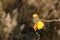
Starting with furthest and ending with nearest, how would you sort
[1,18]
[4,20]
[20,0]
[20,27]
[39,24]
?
[20,0], [20,27], [1,18], [4,20], [39,24]

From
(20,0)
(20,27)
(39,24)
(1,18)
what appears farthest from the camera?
(20,0)

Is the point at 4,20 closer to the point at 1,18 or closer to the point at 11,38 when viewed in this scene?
the point at 1,18

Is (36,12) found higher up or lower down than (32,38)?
higher up

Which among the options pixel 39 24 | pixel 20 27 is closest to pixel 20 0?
pixel 20 27

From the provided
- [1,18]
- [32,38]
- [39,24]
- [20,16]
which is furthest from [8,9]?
[39,24]

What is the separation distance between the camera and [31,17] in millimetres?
1881

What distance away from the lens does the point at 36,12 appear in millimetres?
1872

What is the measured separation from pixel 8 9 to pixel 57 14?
1.78 ft

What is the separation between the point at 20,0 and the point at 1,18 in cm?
44

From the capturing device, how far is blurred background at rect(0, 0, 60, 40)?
1724 millimetres

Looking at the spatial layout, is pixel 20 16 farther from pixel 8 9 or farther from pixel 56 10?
pixel 56 10

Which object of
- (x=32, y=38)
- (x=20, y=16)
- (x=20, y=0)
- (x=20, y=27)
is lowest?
(x=32, y=38)

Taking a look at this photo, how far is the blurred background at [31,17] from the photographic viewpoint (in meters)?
1.72

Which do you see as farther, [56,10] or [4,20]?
[56,10]
